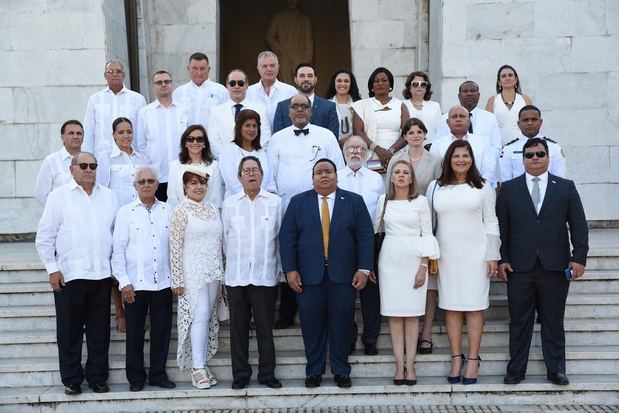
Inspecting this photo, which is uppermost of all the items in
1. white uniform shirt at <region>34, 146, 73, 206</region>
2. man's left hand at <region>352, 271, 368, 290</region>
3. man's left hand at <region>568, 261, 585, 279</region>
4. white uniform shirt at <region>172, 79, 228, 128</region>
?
white uniform shirt at <region>172, 79, 228, 128</region>

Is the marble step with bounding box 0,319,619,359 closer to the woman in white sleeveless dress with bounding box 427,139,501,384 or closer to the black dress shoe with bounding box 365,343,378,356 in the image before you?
the black dress shoe with bounding box 365,343,378,356

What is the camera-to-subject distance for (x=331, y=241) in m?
5.84

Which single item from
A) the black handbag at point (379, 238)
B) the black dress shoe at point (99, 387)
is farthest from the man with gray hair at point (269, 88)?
the black dress shoe at point (99, 387)

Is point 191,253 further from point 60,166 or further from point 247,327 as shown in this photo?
point 60,166

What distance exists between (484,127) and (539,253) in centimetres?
184

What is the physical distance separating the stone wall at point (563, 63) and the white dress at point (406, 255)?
4.50 metres

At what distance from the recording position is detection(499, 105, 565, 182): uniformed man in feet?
21.7

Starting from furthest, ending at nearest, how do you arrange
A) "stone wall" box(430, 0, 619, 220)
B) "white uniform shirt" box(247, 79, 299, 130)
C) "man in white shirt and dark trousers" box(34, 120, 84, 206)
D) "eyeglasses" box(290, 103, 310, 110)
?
"stone wall" box(430, 0, 619, 220) < "white uniform shirt" box(247, 79, 299, 130) < "man in white shirt and dark trousers" box(34, 120, 84, 206) < "eyeglasses" box(290, 103, 310, 110)

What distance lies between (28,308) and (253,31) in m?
9.50

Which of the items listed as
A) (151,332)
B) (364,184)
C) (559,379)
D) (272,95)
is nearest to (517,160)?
(364,184)

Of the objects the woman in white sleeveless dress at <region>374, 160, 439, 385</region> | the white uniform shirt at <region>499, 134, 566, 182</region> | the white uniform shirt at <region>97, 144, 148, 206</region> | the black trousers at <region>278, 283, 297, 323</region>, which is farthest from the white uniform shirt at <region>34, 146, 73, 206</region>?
the white uniform shirt at <region>499, 134, 566, 182</region>

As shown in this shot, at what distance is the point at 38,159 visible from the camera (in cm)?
1001

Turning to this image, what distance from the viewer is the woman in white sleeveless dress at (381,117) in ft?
23.6

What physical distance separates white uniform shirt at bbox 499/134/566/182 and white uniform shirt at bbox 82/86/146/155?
3912 millimetres
